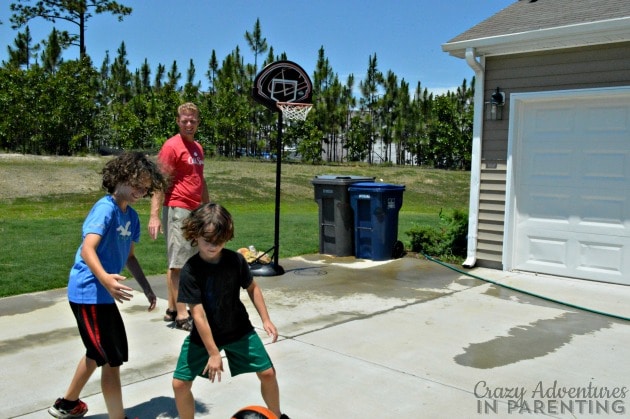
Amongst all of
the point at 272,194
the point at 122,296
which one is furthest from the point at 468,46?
the point at 272,194

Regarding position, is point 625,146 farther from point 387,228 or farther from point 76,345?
point 76,345

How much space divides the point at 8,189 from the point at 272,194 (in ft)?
24.6

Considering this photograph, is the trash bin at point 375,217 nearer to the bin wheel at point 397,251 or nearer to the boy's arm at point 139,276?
the bin wheel at point 397,251

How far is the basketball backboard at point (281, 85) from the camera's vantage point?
772 cm

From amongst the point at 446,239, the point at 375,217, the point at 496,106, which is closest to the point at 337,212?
the point at 375,217

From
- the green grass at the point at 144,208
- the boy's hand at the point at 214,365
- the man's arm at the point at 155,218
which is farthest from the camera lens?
the green grass at the point at 144,208

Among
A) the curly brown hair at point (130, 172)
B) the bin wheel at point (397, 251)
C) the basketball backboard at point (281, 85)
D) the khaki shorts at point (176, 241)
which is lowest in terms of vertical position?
the bin wheel at point (397, 251)

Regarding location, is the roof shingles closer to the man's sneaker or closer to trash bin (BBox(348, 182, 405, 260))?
trash bin (BBox(348, 182, 405, 260))

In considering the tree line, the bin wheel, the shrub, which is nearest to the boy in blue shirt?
the bin wheel

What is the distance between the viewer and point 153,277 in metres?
7.55

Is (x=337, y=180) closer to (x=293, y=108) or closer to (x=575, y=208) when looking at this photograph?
(x=293, y=108)

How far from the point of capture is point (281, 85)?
26.0 feet

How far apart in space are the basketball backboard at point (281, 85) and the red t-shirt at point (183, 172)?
93.7 inches

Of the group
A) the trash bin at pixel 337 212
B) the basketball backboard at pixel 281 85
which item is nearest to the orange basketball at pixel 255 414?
the basketball backboard at pixel 281 85
